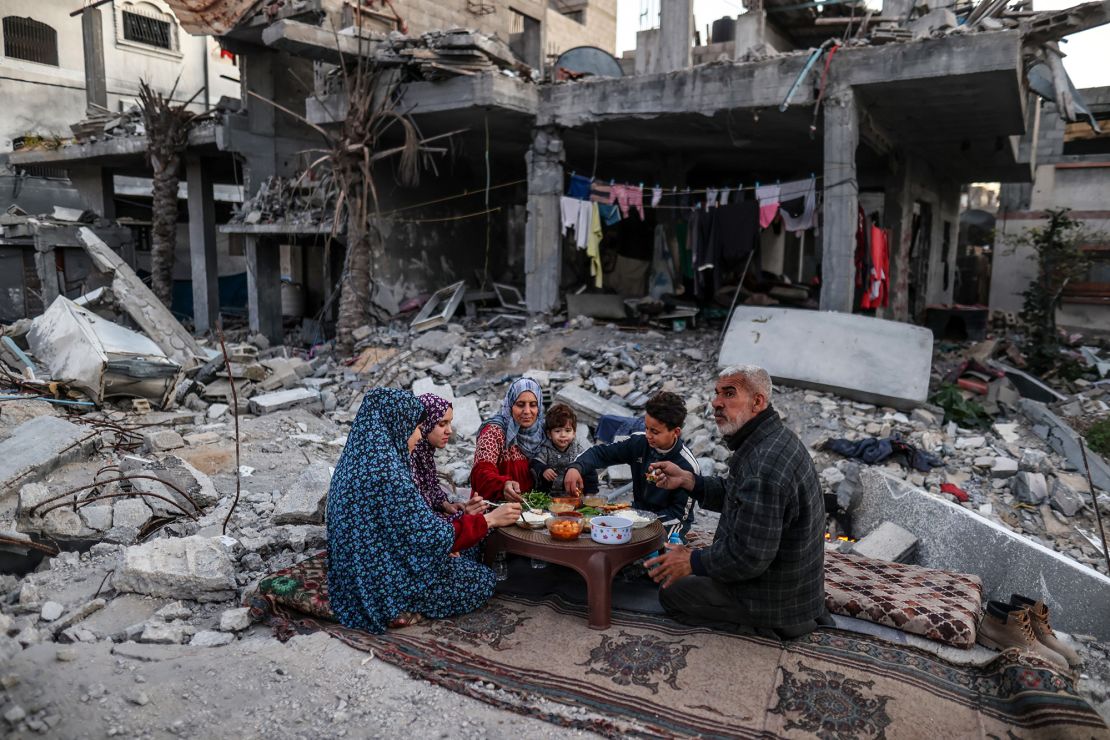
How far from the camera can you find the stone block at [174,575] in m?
4.25

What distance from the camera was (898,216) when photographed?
1299 cm

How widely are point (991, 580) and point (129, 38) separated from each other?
29071mm

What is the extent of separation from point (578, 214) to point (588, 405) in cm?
431

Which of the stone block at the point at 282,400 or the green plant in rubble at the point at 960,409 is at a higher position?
the green plant in rubble at the point at 960,409

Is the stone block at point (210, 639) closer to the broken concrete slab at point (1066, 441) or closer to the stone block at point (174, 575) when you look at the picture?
the stone block at point (174, 575)

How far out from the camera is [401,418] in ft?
13.1

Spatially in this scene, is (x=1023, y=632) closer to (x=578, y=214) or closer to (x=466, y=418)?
(x=466, y=418)

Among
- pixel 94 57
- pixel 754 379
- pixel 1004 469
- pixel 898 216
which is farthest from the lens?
pixel 94 57

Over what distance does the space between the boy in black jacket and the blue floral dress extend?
47.7 inches

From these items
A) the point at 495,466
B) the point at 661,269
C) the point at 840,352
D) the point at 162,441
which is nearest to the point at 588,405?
the point at 840,352

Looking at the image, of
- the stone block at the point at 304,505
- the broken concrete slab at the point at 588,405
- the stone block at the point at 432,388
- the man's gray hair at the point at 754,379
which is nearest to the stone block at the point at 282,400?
the stone block at the point at 432,388

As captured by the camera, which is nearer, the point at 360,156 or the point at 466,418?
the point at 466,418

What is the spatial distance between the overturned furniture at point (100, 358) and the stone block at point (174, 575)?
222 inches

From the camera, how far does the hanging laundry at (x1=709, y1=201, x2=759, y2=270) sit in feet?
37.5
